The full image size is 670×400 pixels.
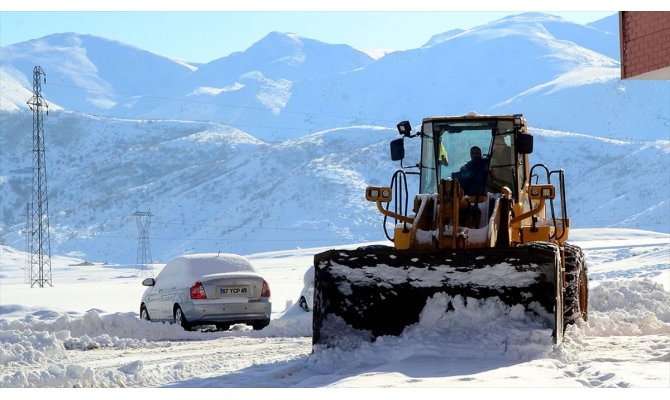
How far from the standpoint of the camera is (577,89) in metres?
187

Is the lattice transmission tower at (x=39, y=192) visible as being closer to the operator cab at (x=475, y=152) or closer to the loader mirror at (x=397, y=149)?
the operator cab at (x=475, y=152)

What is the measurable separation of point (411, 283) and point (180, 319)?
7858 mm

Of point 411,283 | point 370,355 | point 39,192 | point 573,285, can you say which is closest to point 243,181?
point 39,192

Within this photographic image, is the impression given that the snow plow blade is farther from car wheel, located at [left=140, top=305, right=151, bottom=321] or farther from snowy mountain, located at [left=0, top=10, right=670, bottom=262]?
snowy mountain, located at [left=0, top=10, right=670, bottom=262]

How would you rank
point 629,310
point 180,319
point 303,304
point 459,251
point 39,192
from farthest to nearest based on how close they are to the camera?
point 39,192 < point 303,304 < point 629,310 < point 180,319 < point 459,251

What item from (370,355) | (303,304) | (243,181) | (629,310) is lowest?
(303,304)

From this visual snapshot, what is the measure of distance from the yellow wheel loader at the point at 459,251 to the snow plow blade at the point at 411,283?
0.01 metres

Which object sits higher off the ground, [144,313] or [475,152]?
[475,152]

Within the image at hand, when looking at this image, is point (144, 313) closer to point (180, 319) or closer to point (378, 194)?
point (180, 319)

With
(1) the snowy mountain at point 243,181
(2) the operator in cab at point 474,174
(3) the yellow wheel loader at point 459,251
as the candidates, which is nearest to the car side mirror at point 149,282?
(3) the yellow wheel loader at point 459,251

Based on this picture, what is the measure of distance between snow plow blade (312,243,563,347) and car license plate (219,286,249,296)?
682cm

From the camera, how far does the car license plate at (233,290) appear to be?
18.4 metres

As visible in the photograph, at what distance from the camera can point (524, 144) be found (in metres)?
13.8

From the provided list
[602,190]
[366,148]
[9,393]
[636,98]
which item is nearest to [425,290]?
[9,393]
